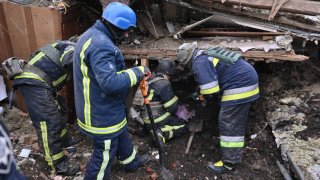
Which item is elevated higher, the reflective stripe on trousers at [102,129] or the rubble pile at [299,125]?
the reflective stripe on trousers at [102,129]

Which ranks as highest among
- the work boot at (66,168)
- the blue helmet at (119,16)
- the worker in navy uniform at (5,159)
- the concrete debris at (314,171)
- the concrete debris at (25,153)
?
the blue helmet at (119,16)

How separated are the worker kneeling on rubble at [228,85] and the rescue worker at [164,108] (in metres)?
0.64

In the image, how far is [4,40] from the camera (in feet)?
18.9

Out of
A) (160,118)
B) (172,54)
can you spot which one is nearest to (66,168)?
(160,118)

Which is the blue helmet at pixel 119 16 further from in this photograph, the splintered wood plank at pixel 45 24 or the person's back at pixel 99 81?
the splintered wood plank at pixel 45 24

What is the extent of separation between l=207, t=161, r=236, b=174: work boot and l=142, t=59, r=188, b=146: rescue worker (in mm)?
791

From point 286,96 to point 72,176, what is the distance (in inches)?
128

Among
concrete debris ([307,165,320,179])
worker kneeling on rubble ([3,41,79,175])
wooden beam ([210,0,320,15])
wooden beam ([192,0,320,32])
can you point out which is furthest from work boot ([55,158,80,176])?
wooden beam ([210,0,320,15])

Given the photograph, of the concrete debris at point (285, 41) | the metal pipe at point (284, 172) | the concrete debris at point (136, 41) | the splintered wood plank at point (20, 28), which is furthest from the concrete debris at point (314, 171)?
the splintered wood plank at point (20, 28)

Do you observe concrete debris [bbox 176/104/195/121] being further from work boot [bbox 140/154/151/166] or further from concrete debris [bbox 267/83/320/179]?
concrete debris [bbox 267/83/320/179]

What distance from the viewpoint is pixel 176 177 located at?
180 inches

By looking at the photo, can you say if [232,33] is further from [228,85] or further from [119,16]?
[119,16]

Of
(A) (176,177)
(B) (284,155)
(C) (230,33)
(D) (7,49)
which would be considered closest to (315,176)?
(B) (284,155)

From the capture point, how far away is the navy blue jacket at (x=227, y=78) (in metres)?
4.29
